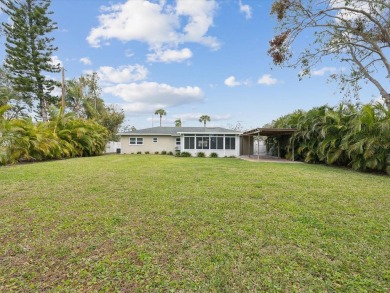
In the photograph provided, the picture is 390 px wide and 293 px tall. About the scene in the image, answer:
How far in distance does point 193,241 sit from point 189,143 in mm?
18793

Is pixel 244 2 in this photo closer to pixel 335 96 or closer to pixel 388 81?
pixel 335 96

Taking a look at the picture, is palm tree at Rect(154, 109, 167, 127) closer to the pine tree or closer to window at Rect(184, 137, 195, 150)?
the pine tree

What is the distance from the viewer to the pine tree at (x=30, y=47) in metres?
22.2

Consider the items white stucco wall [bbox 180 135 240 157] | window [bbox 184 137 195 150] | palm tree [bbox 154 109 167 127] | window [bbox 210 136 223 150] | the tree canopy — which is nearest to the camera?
the tree canopy

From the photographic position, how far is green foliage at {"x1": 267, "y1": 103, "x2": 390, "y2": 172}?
9727 millimetres

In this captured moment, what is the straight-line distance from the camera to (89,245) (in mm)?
3131

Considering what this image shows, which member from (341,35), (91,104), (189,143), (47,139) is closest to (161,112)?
(91,104)

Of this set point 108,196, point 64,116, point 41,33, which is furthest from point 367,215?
point 41,33

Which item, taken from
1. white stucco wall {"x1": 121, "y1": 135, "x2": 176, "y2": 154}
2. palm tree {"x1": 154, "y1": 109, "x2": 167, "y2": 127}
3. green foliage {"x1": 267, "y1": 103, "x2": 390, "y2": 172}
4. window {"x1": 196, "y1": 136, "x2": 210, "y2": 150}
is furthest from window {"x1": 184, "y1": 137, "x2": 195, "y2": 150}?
palm tree {"x1": 154, "y1": 109, "x2": 167, "y2": 127}

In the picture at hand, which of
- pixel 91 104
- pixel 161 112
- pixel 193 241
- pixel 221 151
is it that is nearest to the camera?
pixel 193 241

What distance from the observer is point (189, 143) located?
22.0 meters

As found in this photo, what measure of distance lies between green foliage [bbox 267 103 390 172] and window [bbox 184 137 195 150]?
8.25 meters

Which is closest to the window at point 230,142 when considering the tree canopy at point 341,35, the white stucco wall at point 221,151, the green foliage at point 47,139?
the white stucco wall at point 221,151

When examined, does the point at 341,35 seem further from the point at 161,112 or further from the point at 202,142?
Answer: the point at 161,112
